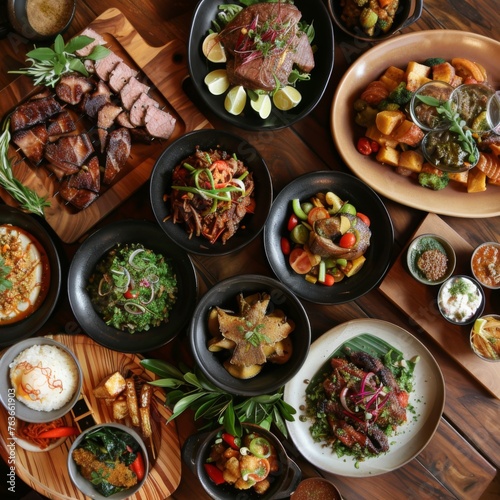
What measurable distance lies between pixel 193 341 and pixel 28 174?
4.81 feet

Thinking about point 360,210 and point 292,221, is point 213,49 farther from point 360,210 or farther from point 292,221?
point 360,210

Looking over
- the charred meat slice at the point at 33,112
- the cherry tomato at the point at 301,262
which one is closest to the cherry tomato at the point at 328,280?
the cherry tomato at the point at 301,262

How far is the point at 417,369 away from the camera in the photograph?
12.1ft

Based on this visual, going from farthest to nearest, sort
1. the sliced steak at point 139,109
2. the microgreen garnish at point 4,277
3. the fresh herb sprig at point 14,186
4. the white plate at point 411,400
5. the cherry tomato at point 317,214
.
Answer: the white plate at point 411,400 → the cherry tomato at point 317,214 → the sliced steak at point 139,109 → the microgreen garnish at point 4,277 → the fresh herb sprig at point 14,186

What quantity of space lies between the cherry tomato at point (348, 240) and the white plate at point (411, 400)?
540 mm

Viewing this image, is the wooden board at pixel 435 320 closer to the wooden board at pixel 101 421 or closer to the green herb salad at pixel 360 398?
the green herb salad at pixel 360 398

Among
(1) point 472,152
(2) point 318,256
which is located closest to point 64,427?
(2) point 318,256

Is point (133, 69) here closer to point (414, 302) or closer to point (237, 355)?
point (237, 355)

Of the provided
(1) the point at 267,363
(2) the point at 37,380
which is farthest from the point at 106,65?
(1) the point at 267,363

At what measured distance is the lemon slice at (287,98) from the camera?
343cm

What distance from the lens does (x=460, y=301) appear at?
140 inches

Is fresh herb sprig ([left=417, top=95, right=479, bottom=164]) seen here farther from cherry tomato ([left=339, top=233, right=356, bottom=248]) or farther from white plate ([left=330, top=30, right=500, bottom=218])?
cherry tomato ([left=339, top=233, right=356, bottom=248])

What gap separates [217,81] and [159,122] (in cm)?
45

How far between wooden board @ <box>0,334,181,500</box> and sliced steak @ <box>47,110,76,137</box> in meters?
1.30
